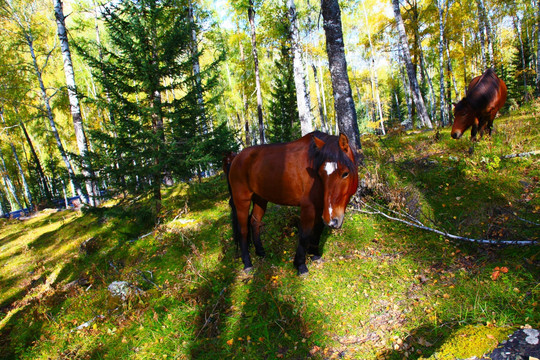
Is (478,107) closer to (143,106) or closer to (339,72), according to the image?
(339,72)

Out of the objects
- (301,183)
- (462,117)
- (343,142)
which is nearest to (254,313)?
(301,183)

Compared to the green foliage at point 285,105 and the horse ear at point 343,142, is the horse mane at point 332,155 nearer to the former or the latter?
the horse ear at point 343,142

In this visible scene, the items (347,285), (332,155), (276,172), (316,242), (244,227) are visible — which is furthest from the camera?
(244,227)

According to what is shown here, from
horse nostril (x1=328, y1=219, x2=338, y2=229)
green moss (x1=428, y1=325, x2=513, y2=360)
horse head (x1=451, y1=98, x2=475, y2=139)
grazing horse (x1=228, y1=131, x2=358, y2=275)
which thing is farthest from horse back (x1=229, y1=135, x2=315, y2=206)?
horse head (x1=451, y1=98, x2=475, y2=139)

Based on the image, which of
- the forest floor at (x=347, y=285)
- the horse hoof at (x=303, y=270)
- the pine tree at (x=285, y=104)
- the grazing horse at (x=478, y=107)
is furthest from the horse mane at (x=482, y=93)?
the pine tree at (x=285, y=104)

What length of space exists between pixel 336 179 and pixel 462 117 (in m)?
5.56

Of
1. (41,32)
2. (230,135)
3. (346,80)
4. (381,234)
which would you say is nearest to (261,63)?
(41,32)

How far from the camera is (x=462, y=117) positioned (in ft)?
20.3

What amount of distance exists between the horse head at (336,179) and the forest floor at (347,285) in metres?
1.22

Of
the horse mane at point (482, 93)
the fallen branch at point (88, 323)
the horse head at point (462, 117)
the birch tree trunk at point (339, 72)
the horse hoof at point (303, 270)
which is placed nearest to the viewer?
the horse hoof at point (303, 270)

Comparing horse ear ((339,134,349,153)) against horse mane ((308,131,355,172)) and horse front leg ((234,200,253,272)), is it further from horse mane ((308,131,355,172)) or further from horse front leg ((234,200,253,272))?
horse front leg ((234,200,253,272))

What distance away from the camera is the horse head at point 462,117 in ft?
20.1

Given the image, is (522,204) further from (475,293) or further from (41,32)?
(41,32)

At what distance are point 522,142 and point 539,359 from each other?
6207 millimetres
